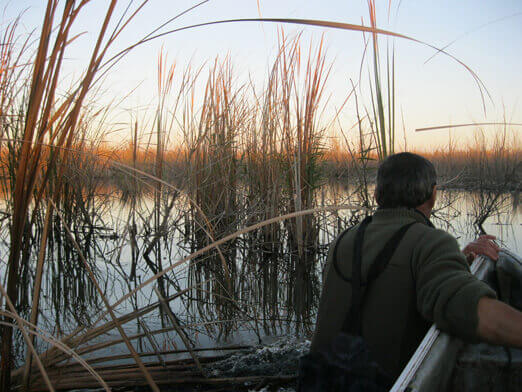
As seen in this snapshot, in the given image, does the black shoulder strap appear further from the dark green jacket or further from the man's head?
the man's head

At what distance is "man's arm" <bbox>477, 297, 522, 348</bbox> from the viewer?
0.93m

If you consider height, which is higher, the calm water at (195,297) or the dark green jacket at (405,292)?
the dark green jacket at (405,292)

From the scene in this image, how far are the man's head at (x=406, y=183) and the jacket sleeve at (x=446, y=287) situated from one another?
21 centimetres

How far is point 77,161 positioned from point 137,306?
88.2 inches

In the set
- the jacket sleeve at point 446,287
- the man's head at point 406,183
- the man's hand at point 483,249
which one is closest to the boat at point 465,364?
the jacket sleeve at point 446,287

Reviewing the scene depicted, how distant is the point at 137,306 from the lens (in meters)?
2.65

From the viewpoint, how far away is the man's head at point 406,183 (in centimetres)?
129

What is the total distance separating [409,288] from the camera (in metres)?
1.12

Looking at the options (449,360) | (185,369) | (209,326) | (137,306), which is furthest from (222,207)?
(449,360)

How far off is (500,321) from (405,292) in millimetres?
246

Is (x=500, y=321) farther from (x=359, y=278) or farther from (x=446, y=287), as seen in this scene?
(x=359, y=278)

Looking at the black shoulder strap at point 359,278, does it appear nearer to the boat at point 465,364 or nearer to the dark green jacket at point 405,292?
the dark green jacket at point 405,292

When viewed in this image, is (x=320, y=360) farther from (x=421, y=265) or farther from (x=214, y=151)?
(x=214, y=151)

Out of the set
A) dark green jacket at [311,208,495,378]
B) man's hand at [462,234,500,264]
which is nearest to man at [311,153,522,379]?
dark green jacket at [311,208,495,378]
